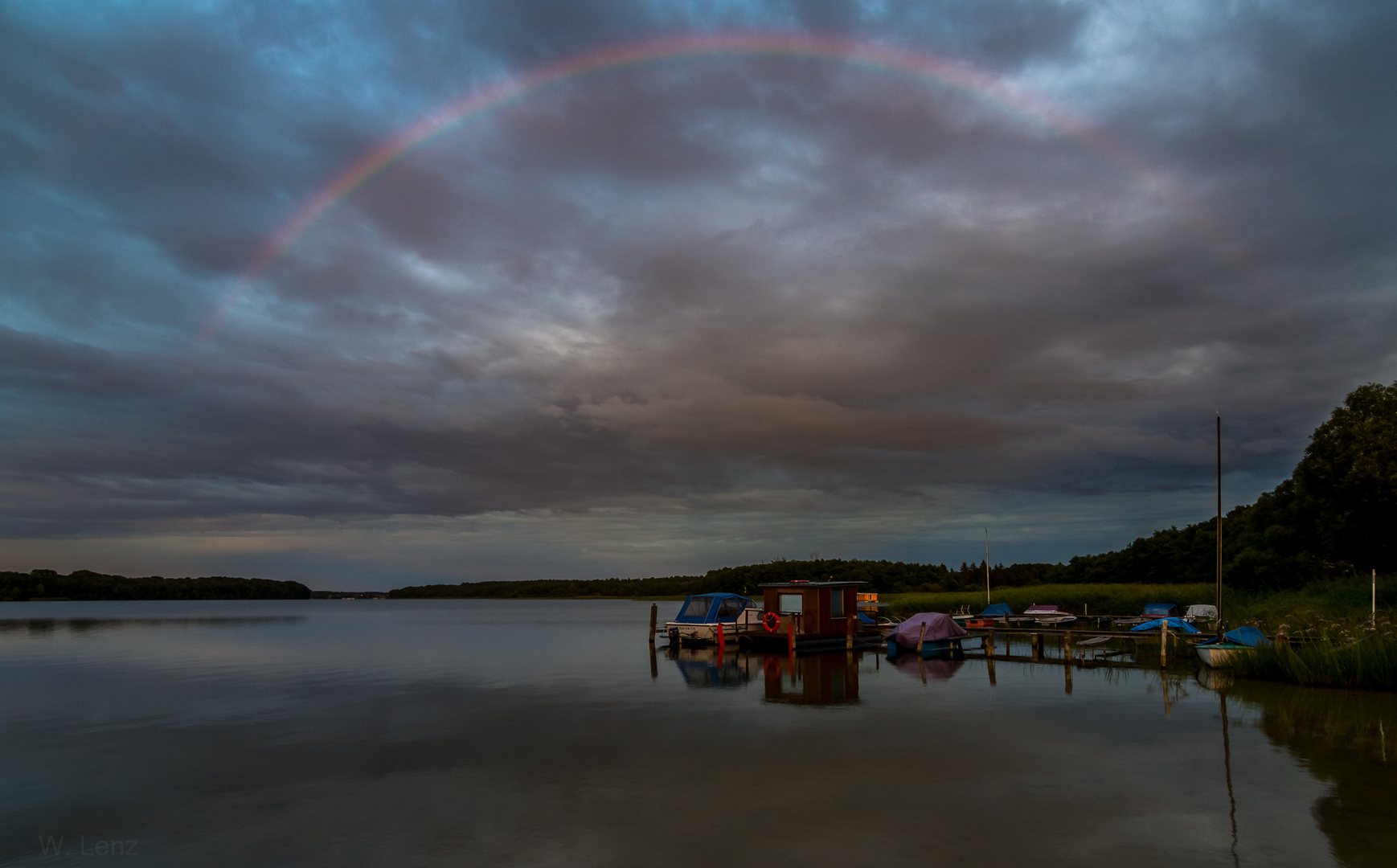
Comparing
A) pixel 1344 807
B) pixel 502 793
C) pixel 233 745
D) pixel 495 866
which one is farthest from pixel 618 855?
pixel 233 745

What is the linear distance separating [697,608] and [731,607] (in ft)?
6.80

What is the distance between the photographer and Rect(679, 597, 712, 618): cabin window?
160ft

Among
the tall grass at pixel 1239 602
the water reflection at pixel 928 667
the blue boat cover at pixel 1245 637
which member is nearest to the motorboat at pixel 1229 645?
the blue boat cover at pixel 1245 637

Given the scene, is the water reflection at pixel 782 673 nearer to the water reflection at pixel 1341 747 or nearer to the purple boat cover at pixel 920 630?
the purple boat cover at pixel 920 630

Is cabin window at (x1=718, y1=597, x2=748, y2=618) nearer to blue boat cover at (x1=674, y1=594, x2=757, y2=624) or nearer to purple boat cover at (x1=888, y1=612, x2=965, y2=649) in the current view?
blue boat cover at (x1=674, y1=594, x2=757, y2=624)

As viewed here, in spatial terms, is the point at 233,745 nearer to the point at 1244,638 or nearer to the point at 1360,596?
the point at 1244,638

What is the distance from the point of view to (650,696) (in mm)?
27609

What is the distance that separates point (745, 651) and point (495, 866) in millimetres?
33599

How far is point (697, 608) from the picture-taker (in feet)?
162

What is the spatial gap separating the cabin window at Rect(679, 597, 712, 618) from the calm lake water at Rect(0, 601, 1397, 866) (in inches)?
623

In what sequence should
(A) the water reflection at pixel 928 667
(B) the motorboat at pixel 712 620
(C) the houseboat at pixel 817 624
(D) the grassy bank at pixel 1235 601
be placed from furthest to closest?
1. (B) the motorboat at pixel 712 620
2. (C) the houseboat at pixel 817 624
3. (D) the grassy bank at pixel 1235 601
4. (A) the water reflection at pixel 928 667

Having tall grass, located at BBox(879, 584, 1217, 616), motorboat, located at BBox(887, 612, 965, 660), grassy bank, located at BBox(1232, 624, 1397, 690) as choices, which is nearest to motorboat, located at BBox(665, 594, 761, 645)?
motorboat, located at BBox(887, 612, 965, 660)

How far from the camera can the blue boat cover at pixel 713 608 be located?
47781 millimetres

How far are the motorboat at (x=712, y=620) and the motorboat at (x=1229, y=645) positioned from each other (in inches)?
842
